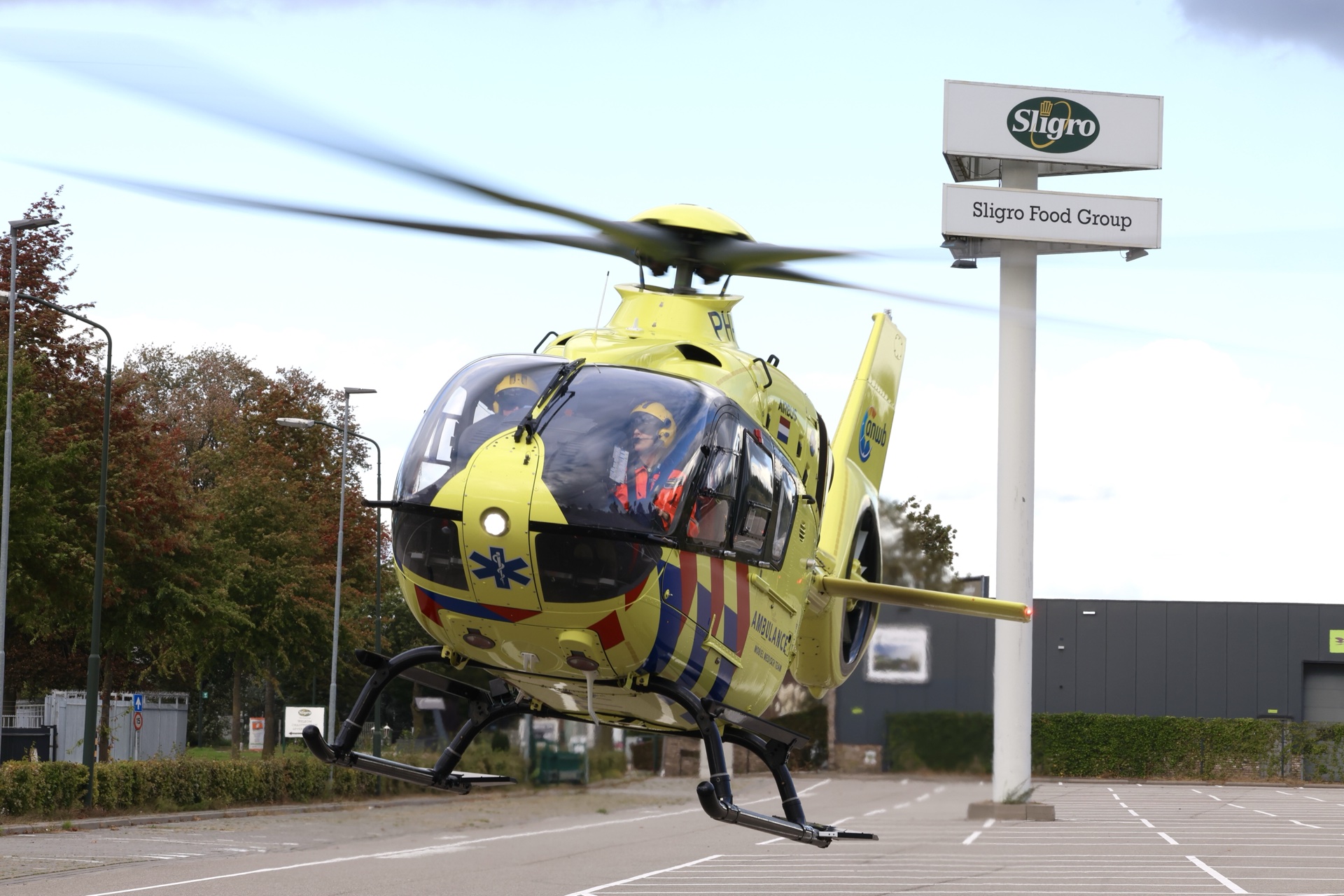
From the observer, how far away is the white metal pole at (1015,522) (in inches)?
1375

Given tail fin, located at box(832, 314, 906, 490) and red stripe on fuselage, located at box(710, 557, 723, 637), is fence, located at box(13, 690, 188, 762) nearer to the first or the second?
tail fin, located at box(832, 314, 906, 490)

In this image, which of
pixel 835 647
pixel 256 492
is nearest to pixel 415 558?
pixel 835 647

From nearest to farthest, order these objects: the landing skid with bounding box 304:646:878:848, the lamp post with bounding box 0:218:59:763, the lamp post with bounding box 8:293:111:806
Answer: the landing skid with bounding box 304:646:878:848, the lamp post with bounding box 0:218:59:763, the lamp post with bounding box 8:293:111:806

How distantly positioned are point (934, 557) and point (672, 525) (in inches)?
575

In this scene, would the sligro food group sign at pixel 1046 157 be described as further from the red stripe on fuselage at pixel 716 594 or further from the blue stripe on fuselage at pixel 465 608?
the blue stripe on fuselage at pixel 465 608

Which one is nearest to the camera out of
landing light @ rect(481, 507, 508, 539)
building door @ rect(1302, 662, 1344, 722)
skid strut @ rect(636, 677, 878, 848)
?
landing light @ rect(481, 507, 508, 539)

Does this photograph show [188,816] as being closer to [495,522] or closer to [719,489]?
[719,489]

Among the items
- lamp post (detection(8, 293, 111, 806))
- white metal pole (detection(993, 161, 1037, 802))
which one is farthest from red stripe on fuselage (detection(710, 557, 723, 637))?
white metal pole (detection(993, 161, 1037, 802))

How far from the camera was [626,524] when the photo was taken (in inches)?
340

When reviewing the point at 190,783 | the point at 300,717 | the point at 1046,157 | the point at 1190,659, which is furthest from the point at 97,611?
the point at 1190,659

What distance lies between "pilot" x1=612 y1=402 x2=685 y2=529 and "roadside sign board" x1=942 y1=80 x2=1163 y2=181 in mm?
31219

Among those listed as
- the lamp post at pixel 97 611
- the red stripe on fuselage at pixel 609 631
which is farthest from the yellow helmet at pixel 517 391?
the lamp post at pixel 97 611

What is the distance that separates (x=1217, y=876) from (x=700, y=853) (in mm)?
9996

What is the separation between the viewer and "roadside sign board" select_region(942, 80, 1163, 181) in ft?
126
